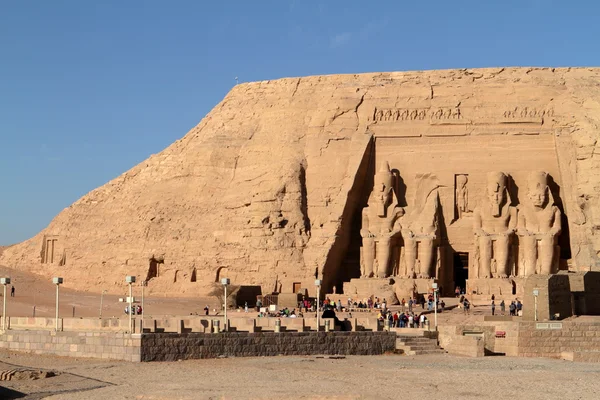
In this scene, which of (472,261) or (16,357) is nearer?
(16,357)

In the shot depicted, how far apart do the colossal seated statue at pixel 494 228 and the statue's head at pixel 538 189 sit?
966 mm

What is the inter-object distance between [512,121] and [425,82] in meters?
4.35

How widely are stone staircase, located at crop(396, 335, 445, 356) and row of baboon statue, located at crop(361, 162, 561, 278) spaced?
13.3 metres

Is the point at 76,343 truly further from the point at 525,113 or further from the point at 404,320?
the point at 525,113

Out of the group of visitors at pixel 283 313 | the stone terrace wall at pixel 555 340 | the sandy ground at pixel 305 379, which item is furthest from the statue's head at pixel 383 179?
the sandy ground at pixel 305 379

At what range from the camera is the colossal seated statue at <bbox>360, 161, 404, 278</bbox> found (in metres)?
41.2

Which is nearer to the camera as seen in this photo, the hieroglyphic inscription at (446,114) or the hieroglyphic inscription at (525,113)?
the hieroglyphic inscription at (525,113)

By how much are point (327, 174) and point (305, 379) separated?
2489 centimetres

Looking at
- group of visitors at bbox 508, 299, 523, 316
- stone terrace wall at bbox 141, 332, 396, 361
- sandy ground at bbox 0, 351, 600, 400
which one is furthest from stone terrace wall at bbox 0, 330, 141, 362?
group of visitors at bbox 508, 299, 523, 316

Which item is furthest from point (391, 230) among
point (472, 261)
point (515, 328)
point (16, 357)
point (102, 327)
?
point (16, 357)

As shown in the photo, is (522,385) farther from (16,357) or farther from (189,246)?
(189,246)

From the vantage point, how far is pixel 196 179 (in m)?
46.4

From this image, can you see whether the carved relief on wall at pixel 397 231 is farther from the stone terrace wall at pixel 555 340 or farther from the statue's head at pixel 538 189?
the stone terrace wall at pixel 555 340

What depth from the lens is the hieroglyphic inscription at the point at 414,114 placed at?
43.3m
